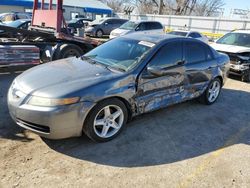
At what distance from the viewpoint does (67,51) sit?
334 inches

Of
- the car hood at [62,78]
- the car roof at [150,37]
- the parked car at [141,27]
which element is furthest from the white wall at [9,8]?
the car hood at [62,78]

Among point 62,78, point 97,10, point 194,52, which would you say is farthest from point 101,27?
point 97,10

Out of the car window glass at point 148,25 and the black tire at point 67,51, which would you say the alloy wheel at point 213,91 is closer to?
the black tire at point 67,51

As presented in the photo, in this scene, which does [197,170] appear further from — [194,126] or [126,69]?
[126,69]

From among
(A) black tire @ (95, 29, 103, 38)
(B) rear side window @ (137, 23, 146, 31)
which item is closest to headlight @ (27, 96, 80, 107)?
(B) rear side window @ (137, 23, 146, 31)

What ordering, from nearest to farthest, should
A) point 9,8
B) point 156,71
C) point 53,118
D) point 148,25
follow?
point 53,118 < point 156,71 < point 148,25 < point 9,8

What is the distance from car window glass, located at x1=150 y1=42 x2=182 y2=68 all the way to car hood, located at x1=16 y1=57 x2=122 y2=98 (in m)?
0.80

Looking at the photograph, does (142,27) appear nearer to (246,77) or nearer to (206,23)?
(246,77)

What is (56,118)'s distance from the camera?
3.28 meters

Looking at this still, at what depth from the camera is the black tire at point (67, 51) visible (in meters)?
8.30

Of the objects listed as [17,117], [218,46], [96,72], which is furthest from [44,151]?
[218,46]

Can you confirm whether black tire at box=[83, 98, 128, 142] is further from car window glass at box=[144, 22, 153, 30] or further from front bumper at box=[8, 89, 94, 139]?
car window glass at box=[144, 22, 153, 30]

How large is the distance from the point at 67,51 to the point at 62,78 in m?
5.05

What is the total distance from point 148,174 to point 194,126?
1825mm
